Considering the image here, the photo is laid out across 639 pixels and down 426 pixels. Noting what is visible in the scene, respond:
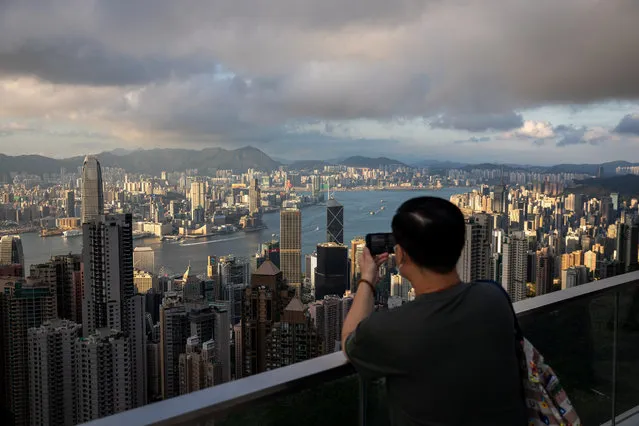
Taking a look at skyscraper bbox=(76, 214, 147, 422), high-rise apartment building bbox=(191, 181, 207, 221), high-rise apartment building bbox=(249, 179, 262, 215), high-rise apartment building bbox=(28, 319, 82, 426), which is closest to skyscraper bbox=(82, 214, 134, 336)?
skyscraper bbox=(76, 214, 147, 422)

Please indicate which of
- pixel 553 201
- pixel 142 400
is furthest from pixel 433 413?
pixel 553 201

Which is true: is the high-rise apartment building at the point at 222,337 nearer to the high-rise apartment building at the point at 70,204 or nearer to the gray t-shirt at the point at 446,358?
the high-rise apartment building at the point at 70,204

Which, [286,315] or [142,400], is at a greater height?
[286,315]

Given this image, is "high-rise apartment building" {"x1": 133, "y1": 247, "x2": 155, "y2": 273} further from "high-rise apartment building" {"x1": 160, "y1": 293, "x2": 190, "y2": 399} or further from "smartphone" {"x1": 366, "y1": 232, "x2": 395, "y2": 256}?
"smartphone" {"x1": 366, "y1": 232, "x2": 395, "y2": 256}

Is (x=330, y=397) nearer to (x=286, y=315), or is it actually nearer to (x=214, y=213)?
(x=286, y=315)

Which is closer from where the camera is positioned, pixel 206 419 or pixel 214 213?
pixel 206 419

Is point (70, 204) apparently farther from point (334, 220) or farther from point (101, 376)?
point (334, 220)
